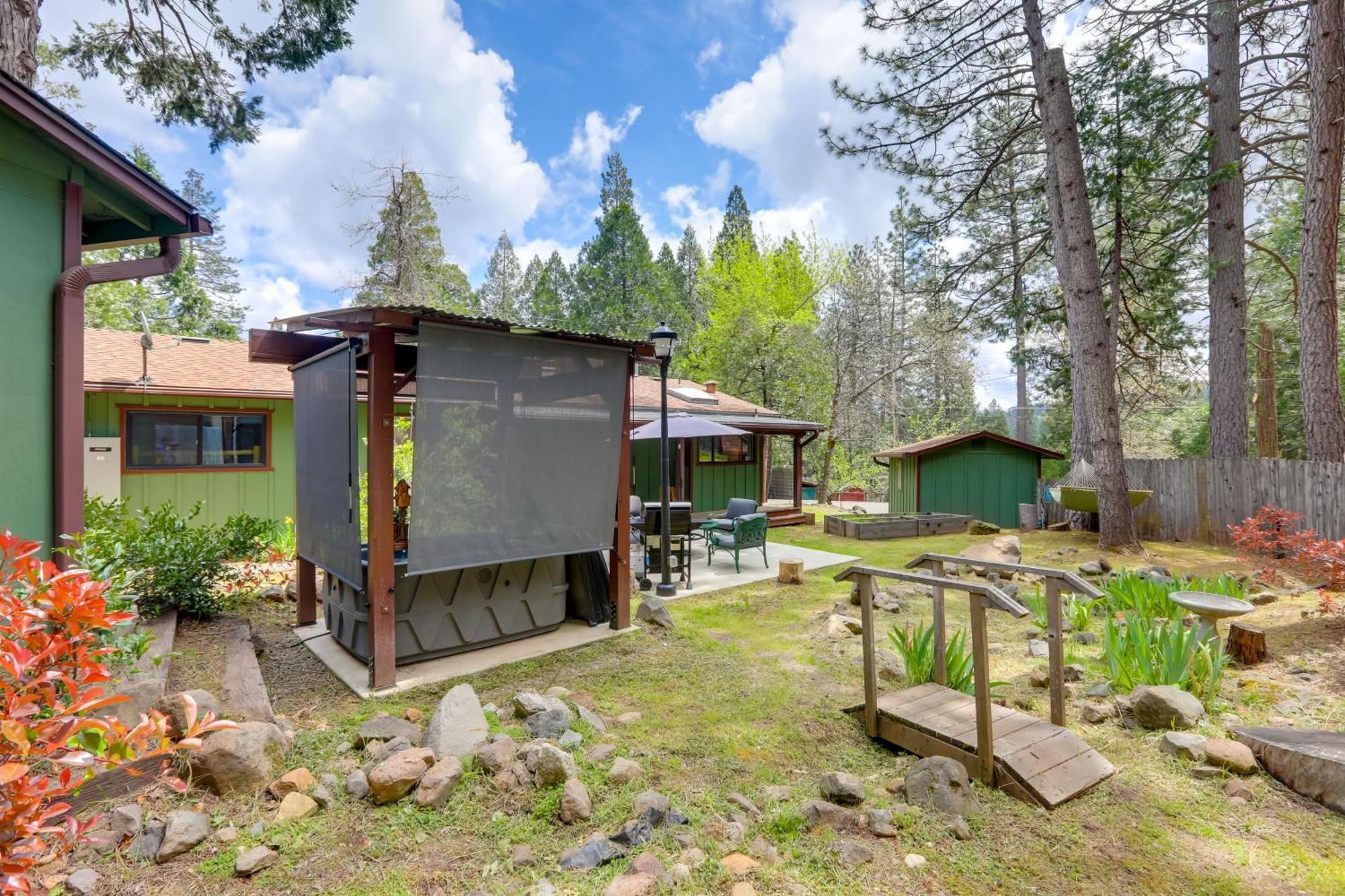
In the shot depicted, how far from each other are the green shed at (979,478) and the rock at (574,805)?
11.3 metres

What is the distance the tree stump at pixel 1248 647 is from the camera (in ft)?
13.6

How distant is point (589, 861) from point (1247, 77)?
566 inches

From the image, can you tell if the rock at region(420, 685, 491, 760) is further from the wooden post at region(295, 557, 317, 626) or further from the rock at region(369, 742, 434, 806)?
the wooden post at region(295, 557, 317, 626)

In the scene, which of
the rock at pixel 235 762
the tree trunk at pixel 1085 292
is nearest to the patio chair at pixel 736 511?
the tree trunk at pixel 1085 292

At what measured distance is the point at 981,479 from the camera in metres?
12.5

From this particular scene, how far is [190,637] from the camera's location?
4277 mm

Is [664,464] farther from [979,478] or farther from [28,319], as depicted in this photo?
[979,478]

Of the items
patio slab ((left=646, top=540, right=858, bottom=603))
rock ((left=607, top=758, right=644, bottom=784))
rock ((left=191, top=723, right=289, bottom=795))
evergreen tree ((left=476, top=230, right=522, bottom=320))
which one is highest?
evergreen tree ((left=476, top=230, right=522, bottom=320))

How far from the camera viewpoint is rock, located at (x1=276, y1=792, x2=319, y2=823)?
2414 millimetres

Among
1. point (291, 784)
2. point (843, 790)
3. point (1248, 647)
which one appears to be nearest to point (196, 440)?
point (291, 784)

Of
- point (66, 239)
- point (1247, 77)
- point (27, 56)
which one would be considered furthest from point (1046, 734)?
point (1247, 77)

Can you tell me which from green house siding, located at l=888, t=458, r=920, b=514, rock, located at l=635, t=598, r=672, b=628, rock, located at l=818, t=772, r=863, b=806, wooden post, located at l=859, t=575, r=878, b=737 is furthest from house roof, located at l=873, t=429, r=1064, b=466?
rock, located at l=818, t=772, r=863, b=806

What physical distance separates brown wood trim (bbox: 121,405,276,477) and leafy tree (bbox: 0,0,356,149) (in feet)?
12.7

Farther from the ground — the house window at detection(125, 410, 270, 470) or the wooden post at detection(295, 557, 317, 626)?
the house window at detection(125, 410, 270, 470)
